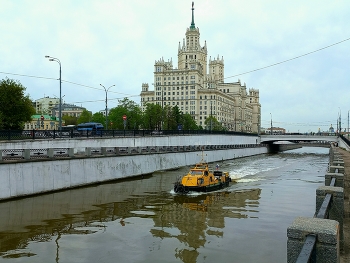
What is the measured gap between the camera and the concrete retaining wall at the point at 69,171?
25.5 metres

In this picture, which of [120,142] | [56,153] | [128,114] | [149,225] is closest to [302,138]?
[128,114]

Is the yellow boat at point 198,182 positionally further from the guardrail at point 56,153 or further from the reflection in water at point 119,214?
the guardrail at point 56,153

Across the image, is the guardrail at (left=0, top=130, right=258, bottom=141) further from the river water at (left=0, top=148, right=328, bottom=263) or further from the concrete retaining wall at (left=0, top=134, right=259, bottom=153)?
the river water at (left=0, top=148, right=328, bottom=263)

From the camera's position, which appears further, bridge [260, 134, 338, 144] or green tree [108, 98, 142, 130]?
bridge [260, 134, 338, 144]

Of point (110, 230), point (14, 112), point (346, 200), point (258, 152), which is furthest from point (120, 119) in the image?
point (346, 200)

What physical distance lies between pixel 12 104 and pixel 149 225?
130 ft

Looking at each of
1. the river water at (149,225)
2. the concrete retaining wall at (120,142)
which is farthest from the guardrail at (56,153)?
the river water at (149,225)

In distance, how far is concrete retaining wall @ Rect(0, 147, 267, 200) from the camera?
83.5 feet

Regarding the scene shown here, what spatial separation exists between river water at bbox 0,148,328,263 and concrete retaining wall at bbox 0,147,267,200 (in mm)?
983

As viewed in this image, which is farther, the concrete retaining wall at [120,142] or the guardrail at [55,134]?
the concrete retaining wall at [120,142]

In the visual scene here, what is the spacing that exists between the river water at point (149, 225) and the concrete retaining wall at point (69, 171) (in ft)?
A: 3.23

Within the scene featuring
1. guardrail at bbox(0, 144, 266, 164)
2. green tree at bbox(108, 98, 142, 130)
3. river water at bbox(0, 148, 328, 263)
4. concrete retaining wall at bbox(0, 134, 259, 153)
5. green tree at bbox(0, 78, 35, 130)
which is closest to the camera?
river water at bbox(0, 148, 328, 263)

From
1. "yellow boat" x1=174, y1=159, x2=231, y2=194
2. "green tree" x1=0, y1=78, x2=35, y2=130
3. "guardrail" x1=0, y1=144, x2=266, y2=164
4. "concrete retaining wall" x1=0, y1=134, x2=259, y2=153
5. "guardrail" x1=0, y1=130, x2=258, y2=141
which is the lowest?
"yellow boat" x1=174, y1=159, x2=231, y2=194

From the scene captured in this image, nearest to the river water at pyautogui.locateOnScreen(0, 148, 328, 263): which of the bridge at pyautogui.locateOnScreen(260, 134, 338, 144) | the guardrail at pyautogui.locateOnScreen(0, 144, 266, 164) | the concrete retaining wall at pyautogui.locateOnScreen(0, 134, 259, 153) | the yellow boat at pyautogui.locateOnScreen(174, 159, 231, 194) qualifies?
the yellow boat at pyautogui.locateOnScreen(174, 159, 231, 194)
